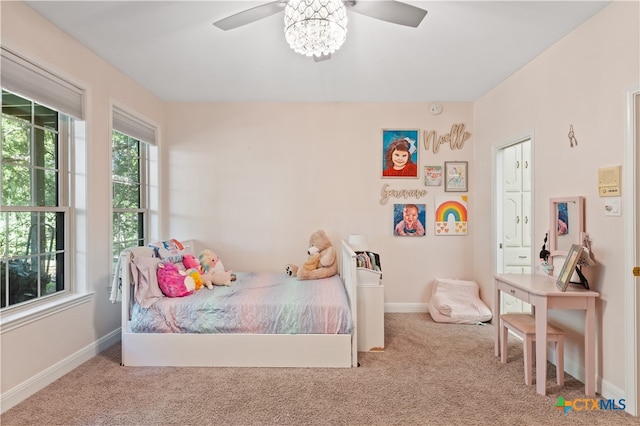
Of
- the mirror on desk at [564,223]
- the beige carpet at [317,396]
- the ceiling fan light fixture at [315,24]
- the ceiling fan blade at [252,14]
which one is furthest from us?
the mirror on desk at [564,223]

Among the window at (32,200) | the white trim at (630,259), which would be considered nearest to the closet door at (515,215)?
the white trim at (630,259)

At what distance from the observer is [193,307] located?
8.36 feet

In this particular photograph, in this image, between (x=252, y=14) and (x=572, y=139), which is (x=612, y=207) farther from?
(x=252, y=14)

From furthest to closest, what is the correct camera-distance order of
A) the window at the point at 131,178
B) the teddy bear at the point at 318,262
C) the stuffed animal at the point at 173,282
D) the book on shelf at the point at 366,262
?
the teddy bear at the point at 318,262, the window at the point at 131,178, the book on shelf at the point at 366,262, the stuffed animal at the point at 173,282

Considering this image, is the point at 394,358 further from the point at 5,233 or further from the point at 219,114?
the point at 219,114

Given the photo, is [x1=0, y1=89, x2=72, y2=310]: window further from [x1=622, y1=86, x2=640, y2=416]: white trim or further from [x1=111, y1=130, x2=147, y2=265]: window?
[x1=622, y1=86, x2=640, y2=416]: white trim

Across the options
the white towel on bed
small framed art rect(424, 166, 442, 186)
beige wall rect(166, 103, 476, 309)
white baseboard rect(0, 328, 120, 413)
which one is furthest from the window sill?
small framed art rect(424, 166, 442, 186)

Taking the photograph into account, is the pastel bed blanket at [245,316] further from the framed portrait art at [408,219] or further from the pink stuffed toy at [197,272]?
the framed portrait art at [408,219]

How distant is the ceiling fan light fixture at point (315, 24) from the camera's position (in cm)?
151

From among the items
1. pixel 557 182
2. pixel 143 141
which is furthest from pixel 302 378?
pixel 143 141

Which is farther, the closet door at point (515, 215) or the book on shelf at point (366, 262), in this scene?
the closet door at point (515, 215)

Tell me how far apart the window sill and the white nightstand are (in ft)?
7.11

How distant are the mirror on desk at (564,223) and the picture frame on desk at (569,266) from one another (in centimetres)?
13

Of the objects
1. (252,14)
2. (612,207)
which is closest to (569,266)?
(612,207)
